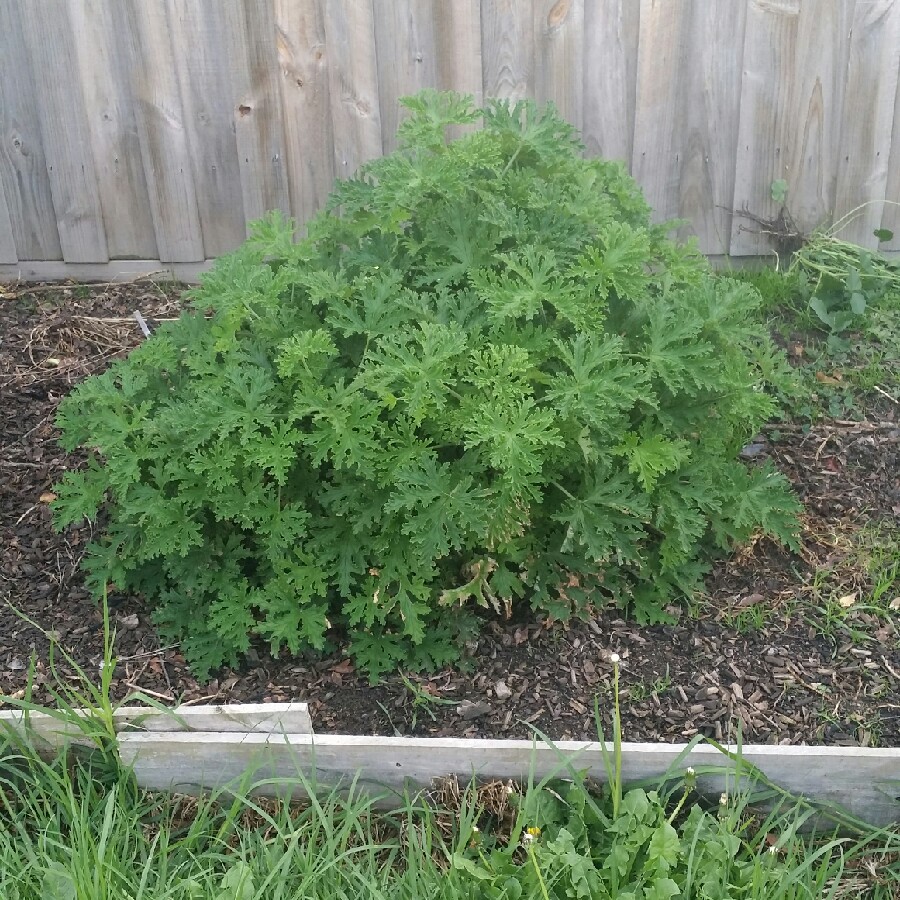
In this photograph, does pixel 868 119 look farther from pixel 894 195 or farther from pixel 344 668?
pixel 344 668

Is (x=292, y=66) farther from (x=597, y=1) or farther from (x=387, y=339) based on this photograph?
(x=387, y=339)

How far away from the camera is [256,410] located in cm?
269

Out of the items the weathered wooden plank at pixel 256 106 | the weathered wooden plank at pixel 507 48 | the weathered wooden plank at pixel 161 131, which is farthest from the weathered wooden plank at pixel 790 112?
the weathered wooden plank at pixel 161 131

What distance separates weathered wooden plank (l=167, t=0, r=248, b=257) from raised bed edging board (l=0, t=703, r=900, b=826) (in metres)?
2.75

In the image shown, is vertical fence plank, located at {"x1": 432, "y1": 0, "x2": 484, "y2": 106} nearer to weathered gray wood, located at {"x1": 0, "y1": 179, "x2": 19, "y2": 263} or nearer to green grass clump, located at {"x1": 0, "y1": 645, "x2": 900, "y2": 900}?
weathered gray wood, located at {"x1": 0, "y1": 179, "x2": 19, "y2": 263}

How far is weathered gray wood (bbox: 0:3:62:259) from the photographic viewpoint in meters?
4.50

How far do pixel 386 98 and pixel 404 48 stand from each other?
8.8 inches

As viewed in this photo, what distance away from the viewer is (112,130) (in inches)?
183

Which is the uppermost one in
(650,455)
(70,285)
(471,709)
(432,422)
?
(432,422)

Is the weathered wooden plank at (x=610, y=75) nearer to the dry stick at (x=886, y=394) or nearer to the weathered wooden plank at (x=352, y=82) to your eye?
the weathered wooden plank at (x=352, y=82)

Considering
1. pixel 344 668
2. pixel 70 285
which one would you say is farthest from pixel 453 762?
pixel 70 285

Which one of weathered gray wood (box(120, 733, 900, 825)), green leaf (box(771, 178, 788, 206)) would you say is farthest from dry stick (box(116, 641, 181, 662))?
green leaf (box(771, 178, 788, 206))

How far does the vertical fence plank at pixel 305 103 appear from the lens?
4.45m

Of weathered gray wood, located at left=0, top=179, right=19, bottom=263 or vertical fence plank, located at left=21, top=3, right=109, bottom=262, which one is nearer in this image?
vertical fence plank, located at left=21, top=3, right=109, bottom=262
